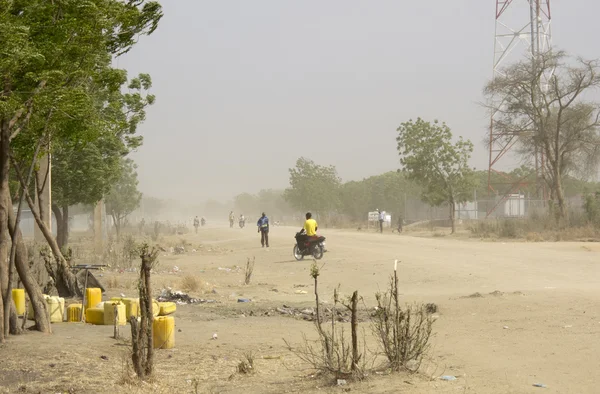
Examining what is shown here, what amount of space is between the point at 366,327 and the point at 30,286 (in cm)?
488

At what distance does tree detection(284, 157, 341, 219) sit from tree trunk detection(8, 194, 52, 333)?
88.5 m

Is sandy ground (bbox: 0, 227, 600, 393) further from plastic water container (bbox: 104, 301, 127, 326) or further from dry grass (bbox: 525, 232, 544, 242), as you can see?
dry grass (bbox: 525, 232, 544, 242)

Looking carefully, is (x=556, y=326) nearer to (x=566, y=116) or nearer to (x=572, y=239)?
(x=572, y=239)

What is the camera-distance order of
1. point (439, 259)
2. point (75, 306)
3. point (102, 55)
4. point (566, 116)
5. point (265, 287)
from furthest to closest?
1. point (566, 116)
2. point (439, 259)
3. point (265, 287)
4. point (75, 306)
5. point (102, 55)

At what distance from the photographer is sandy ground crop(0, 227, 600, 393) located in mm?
7363

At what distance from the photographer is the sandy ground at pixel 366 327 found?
736 cm

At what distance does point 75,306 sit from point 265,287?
23.2 feet

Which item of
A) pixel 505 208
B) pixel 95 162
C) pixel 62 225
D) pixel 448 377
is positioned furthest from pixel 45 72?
pixel 505 208

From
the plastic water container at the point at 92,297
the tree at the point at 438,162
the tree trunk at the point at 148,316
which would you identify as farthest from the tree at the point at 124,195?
the tree trunk at the point at 148,316

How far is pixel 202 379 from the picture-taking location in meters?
7.91

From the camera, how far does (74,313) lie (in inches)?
468

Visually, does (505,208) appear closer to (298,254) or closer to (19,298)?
(298,254)

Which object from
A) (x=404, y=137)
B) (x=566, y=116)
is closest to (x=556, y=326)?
(x=566, y=116)

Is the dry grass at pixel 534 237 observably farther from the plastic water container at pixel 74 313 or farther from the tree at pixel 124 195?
the tree at pixel 124 195
